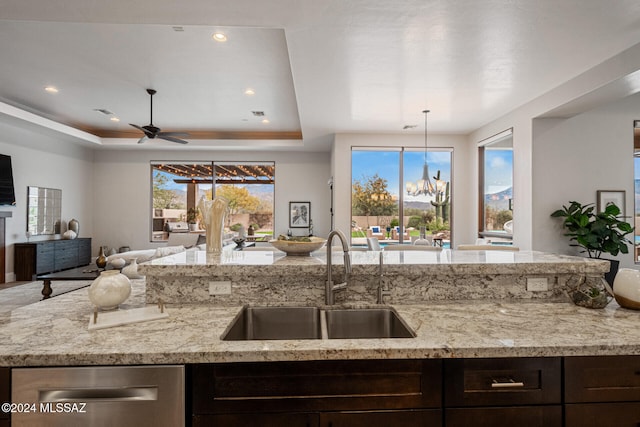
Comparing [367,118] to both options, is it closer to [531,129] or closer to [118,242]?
[531,129]

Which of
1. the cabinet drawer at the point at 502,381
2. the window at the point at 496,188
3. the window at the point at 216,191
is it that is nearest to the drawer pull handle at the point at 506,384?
the cabinet drawer at the point at 502,381

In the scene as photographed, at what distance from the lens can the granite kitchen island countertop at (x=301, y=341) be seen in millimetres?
1031

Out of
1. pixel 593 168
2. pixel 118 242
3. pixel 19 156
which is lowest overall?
pixel 118 242

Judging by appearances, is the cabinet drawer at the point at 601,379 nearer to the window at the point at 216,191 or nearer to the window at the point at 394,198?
the window at the point at 394,198

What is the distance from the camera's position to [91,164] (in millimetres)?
7848

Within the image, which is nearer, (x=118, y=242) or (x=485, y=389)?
(x=485, y=389)

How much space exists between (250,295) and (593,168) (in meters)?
5.01

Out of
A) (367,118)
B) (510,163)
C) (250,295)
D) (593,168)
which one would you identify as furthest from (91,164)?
(593,168)

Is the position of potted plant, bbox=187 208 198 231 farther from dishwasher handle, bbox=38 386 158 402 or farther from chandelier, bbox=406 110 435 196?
dishwasher handle, bbox=38 386 158 402

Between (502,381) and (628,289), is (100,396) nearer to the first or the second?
(502,381)

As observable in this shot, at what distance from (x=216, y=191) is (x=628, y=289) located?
7698 millimetres

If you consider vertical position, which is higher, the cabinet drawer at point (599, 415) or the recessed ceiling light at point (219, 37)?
the recessed ceiling light at point (219, 37)

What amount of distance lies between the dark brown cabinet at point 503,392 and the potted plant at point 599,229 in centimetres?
378

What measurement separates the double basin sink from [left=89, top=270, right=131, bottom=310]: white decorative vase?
0.52 m
